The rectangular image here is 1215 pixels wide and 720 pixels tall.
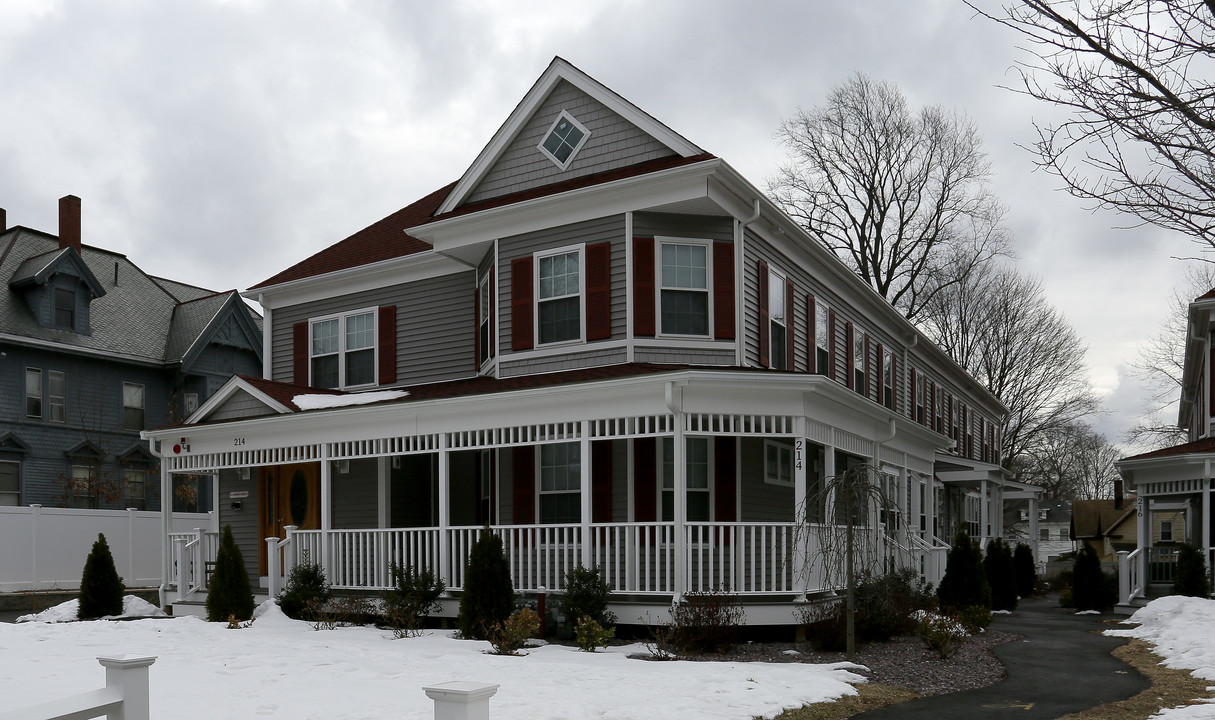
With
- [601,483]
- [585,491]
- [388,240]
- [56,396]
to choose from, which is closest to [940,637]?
[585,491]

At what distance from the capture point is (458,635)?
44.8 ft

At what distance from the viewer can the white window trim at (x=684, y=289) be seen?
1588cm

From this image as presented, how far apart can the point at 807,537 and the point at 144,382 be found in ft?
84.8

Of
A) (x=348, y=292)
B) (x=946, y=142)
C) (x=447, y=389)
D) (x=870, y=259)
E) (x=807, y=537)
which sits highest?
(x=946, y=142)

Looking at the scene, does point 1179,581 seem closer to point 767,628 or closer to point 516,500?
point 767,628

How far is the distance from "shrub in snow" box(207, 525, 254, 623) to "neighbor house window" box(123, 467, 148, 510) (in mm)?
18086

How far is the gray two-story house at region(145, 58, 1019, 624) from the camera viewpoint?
13758 mm

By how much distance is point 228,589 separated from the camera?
15.7 meters

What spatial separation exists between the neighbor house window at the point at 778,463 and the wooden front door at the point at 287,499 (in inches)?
306

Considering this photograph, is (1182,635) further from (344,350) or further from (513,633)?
(344,350)

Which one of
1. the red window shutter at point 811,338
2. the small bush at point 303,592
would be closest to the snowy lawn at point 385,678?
the small bush at point 303,592

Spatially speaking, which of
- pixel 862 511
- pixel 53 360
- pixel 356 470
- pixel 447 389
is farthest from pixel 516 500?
pixel 53 360

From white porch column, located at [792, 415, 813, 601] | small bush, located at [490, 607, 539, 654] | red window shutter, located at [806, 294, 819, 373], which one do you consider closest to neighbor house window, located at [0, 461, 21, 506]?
small bush, located at [490, 607, 539, 654]

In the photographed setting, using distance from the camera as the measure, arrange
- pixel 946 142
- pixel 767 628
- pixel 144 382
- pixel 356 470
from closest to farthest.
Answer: pixel 767 628, pixel 356 470, pixel 144 382, pixel 946 142
